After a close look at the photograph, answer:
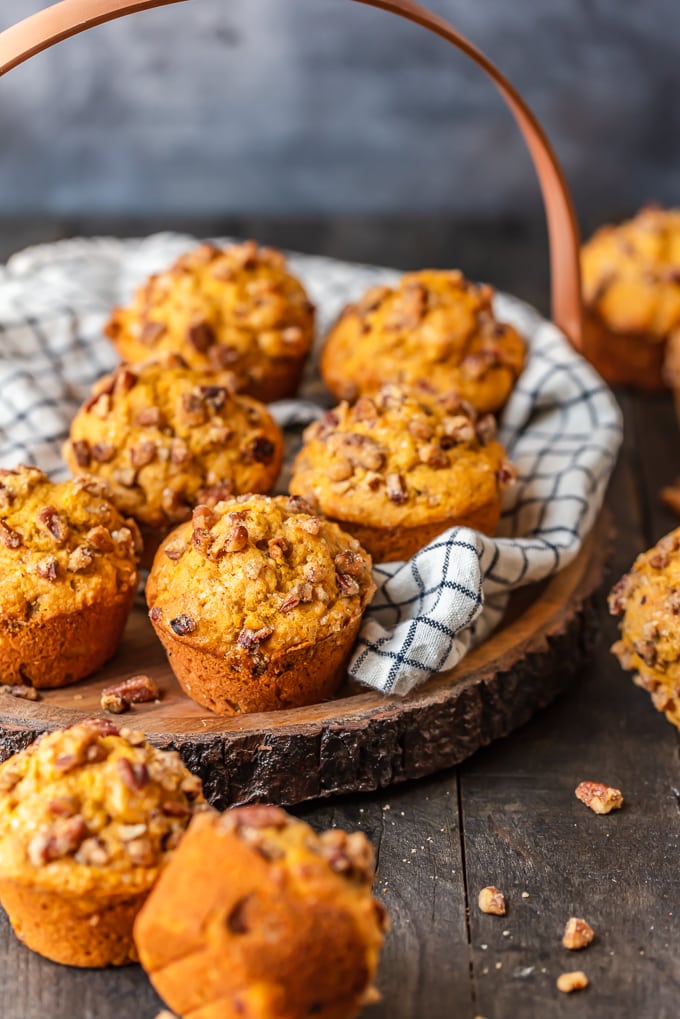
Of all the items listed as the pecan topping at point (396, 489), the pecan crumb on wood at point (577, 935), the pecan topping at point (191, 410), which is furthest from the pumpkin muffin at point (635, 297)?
the pecan crumb on wood at point (577, 935)

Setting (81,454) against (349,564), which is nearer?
(349,564)

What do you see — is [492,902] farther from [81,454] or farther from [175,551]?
[81,454]

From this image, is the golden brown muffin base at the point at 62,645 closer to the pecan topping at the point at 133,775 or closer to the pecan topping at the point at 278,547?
the pecan topping at the point at 278,547

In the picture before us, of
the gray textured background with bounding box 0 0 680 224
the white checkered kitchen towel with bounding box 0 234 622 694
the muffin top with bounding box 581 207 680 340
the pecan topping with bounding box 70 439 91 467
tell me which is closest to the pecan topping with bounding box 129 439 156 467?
the pecan topping with bounding box 70 439 91 467

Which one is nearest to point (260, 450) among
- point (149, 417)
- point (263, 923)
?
point (149, 417)

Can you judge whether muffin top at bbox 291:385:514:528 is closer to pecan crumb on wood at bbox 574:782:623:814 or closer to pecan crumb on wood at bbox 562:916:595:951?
pecan crumb on wood at bbox 574:782:623:814

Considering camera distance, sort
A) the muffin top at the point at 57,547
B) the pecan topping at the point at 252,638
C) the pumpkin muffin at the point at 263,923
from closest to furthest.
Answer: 1. the pumpkin muffin at the point at 263,923
2. the pecan topping at the point at 252,638
3. the muffin top at the point at 57,547

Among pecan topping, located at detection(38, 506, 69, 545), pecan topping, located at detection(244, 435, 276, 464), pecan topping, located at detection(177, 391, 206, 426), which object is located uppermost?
pecan topping, located at detection(38, 506, 69, 545)
